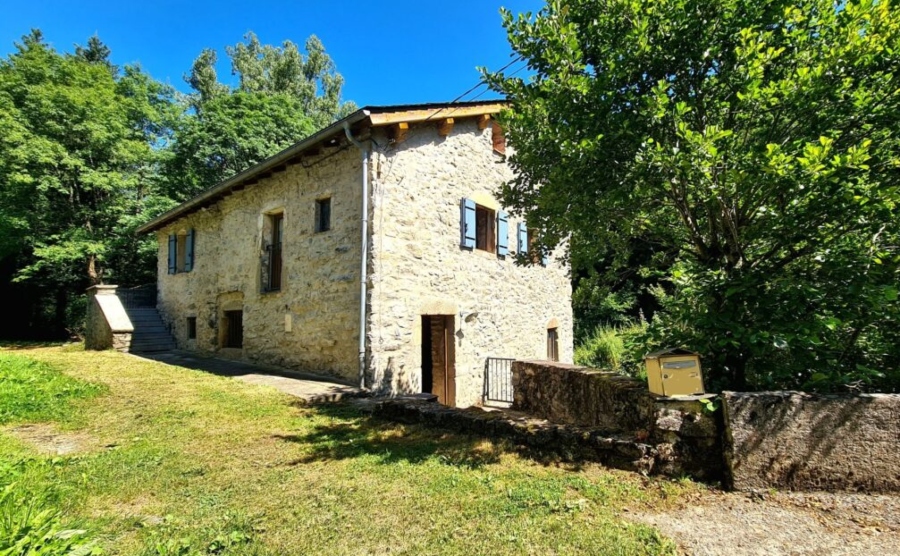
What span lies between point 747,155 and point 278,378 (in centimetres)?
761

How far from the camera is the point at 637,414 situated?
4176mm

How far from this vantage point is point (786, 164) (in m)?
2.79

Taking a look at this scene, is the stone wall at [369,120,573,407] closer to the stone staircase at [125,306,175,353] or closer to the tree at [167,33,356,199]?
the stone staircase at [125,306,175,353]

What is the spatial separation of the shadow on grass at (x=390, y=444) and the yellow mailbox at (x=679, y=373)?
161 cm

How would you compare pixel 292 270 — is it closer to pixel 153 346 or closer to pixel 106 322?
pixel 153 346

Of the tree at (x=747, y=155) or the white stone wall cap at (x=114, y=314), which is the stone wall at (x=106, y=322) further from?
the tree at (x=747, y=155)

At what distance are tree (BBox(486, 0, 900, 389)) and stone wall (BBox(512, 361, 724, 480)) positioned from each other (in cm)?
58

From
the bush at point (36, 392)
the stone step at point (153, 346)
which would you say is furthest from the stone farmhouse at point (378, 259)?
the bush at point (36, 392)

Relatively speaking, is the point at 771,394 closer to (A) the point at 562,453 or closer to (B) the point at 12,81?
(A) the point at 562,453

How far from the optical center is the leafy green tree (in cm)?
1424

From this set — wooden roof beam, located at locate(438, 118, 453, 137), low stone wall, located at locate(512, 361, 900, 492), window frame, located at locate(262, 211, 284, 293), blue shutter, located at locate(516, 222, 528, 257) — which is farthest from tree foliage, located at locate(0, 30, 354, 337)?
low stone wall, located at locate(512, 361, 900, 492)

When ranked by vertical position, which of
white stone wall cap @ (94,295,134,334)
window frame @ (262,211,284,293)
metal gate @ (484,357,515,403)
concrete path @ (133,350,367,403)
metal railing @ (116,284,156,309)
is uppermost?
window frame @ (262,211,284,293)

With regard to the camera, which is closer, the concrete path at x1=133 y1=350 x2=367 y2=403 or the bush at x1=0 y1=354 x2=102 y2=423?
the bush at x1=0 y1=354 x2=102 y2=423

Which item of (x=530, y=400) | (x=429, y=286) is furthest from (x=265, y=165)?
(x=530, y=400)
